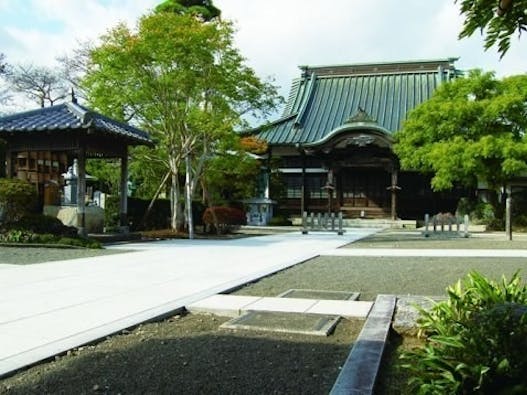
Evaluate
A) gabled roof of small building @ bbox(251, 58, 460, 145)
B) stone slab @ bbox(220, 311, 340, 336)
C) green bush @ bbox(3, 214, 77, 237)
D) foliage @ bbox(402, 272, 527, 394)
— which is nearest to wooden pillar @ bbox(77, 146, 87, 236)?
green bush @ bbox(3, 214, 77, 237)

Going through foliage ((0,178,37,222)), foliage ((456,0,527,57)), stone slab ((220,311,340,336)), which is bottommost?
stone slab ((220,311,340,336))

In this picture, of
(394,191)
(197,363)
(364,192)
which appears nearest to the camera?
(197,363)

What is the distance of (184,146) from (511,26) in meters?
17.7

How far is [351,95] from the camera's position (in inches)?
1405

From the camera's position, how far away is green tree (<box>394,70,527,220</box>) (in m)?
22.1

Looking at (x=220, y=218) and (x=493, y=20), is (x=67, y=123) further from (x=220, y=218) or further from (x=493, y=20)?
(x=493, y=20)

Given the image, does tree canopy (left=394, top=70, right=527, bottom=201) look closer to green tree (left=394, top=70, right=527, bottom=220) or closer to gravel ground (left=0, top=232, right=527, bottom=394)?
green tree (left=394, top=70, right=527, bottom=220)

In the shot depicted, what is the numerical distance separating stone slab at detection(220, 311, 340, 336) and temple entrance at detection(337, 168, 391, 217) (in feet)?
86.3

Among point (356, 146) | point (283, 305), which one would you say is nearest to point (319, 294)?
point (283, 305)

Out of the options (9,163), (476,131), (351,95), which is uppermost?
(351,95)

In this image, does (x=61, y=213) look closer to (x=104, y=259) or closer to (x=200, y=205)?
(x=104, y=259)

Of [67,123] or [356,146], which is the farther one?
[356,146]

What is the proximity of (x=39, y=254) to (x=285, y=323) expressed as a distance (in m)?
8.44

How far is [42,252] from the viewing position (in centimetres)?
1263
